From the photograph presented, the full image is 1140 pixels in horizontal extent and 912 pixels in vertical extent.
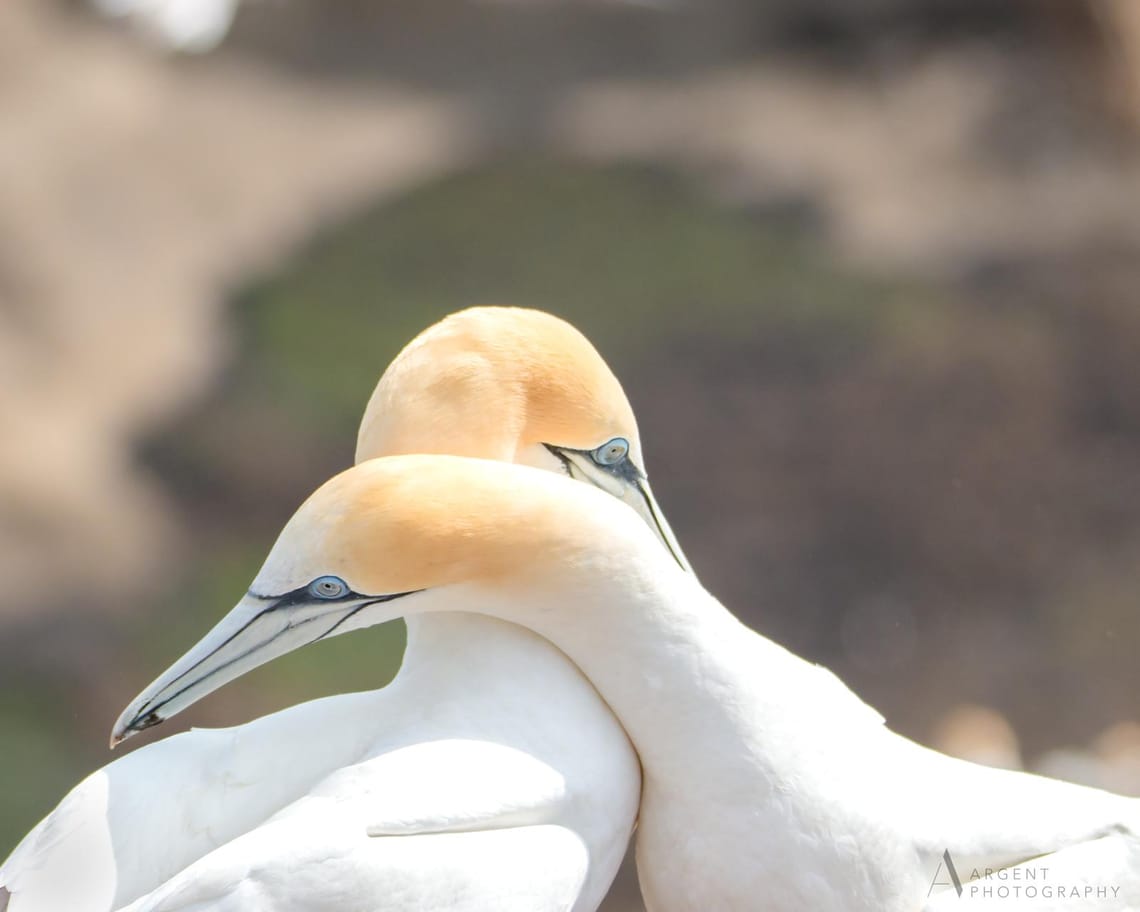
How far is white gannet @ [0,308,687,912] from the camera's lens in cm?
262

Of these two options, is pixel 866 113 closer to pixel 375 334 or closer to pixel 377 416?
pixel 375 334

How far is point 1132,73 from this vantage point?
10305mm

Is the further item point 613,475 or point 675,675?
point 613,475

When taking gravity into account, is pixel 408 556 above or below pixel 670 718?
above

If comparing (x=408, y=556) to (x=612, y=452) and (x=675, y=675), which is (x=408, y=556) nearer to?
(x=675, y=675)

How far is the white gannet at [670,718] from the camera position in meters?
2.62

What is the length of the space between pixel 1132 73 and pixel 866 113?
2.50 metres

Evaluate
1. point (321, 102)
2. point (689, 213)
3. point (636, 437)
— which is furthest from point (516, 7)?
point (636, 437)

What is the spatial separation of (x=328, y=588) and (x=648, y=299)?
809 cm

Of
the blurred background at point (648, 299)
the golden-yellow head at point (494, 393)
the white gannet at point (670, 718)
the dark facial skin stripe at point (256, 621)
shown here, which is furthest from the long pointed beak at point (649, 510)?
the blurred background at point (648, 299)

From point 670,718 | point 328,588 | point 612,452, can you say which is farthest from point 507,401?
point 670,718

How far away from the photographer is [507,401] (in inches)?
119

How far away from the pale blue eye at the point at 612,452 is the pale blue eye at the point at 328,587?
2.46 ft

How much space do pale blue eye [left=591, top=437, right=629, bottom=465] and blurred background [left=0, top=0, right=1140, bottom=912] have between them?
3.01m
